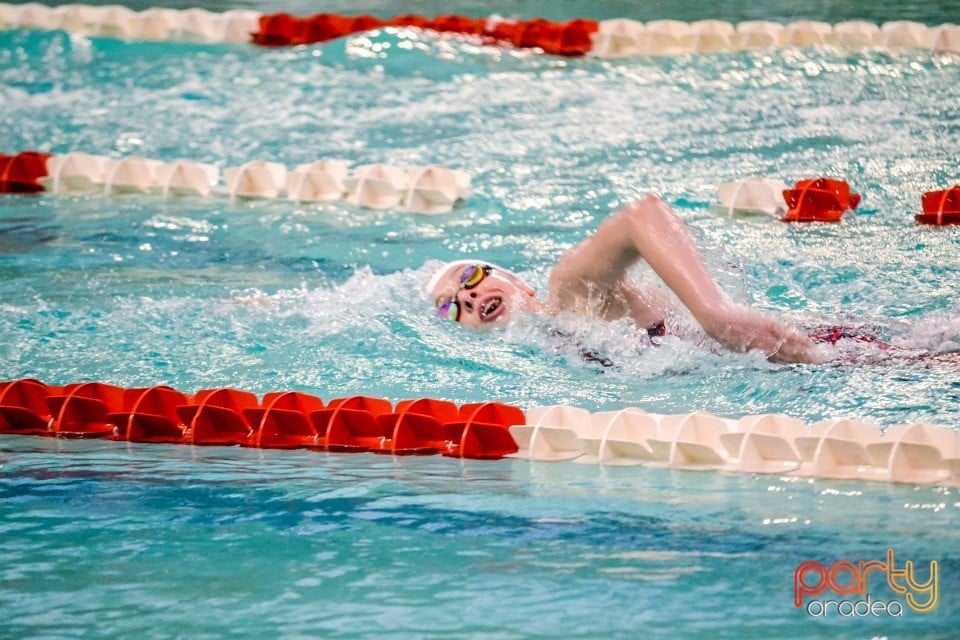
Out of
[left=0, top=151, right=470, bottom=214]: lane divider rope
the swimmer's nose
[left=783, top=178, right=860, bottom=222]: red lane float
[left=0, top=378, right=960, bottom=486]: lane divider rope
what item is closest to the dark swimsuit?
the swimmer's nose

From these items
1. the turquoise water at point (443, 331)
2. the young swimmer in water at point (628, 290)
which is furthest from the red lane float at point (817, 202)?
the young swimmer in water at point (628, 290)

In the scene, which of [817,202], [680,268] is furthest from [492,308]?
[817,202]

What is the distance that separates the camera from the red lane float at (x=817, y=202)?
17.0 ft

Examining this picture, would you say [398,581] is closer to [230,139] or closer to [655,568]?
[655,568]

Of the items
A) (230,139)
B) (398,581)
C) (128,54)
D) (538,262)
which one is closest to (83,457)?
(398,581)

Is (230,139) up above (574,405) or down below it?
above

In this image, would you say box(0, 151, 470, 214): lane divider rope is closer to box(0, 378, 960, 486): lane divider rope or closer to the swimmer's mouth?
the swimmer's mouth

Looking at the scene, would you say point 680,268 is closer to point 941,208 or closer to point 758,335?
point 758,335

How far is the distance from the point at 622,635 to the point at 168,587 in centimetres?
94

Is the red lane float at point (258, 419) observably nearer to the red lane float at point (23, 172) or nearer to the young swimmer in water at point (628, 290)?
the young swimmer in water at point (628, 290)

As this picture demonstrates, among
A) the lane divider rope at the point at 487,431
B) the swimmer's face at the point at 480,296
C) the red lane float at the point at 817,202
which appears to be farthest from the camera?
the red lane float at the point at 817,202

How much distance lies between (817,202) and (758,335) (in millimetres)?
1994

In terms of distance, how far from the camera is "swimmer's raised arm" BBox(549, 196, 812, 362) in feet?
11.0

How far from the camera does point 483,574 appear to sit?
2.47 meters
